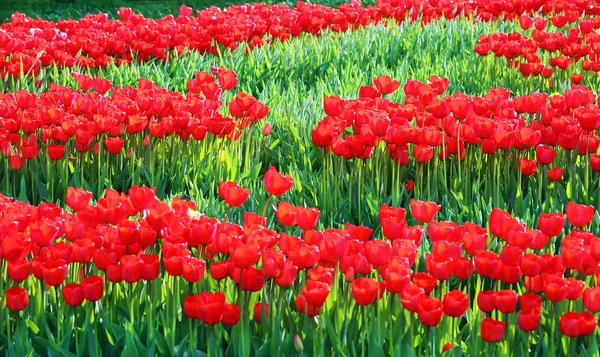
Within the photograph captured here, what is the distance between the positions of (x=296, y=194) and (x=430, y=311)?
69.5 inches

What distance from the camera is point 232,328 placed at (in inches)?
88.1

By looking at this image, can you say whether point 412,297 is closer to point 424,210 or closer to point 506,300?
point 506,300

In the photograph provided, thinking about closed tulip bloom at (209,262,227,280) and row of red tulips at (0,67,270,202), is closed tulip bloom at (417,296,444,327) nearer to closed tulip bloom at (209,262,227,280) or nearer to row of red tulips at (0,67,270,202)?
closed tulip bloom at (209,262,227,280)

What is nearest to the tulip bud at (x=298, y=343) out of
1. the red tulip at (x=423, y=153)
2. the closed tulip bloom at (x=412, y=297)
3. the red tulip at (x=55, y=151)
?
the closed tulip bloom at (x=412, y=297)

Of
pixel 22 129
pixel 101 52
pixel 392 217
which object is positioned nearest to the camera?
pixel 392 217

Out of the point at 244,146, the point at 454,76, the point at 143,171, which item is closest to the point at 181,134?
the point at 143,171

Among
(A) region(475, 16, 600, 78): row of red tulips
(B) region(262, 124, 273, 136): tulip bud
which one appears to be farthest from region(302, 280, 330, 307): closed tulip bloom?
(A) region(475, 16, 600, 78): row of red tulips

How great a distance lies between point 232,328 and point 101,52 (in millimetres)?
4543

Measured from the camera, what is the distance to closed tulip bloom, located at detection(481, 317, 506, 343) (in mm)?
2018

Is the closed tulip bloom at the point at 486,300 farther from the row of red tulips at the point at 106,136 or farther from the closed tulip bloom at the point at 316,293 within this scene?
the row of red tulips at the point at 106,136

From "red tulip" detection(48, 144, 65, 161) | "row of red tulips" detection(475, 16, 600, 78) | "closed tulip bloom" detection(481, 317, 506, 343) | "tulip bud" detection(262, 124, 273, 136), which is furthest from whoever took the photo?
"row of red tulips" detection(475, 16, 600, 78)

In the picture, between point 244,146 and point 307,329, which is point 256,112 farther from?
point 307,329

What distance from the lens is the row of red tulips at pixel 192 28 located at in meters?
6.18

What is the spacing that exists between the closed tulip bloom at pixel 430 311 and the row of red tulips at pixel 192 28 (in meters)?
4.12
